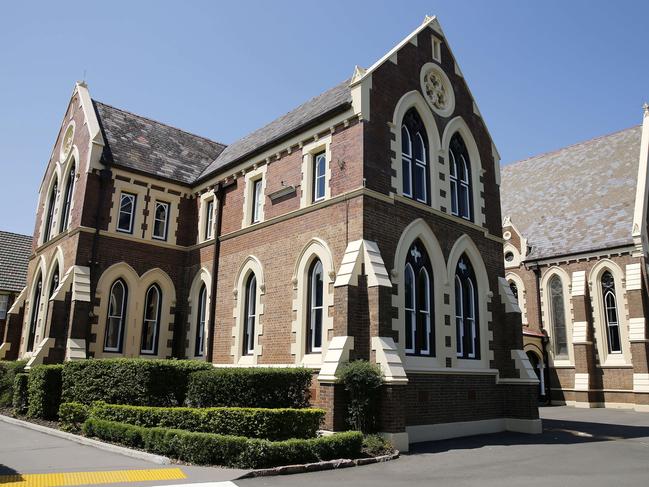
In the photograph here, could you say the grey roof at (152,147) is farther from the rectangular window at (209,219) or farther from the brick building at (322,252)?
the rectangular window at (209,219)

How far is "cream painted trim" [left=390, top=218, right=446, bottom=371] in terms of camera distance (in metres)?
15.2

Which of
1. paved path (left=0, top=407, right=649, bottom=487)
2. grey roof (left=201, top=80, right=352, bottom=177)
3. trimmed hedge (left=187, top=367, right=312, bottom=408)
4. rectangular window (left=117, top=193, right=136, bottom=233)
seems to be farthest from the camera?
rectangular window (left=117, top=193, right=136, bottom=233)

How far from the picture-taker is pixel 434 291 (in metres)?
16.8

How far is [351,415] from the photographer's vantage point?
1312 centimetres

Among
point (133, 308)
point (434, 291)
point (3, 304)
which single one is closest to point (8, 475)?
point (434, 291)

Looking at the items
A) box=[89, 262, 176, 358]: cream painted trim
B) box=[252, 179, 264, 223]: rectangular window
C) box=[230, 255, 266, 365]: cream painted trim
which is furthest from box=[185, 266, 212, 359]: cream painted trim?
box=[252, 179, 264, 223]: rectangular window

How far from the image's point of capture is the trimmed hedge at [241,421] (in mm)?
11258

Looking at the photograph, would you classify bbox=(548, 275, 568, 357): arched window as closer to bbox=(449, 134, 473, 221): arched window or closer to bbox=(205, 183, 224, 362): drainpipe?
bbox=(449, 134, 473, 221): arched window

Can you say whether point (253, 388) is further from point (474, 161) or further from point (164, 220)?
point (474, 161)

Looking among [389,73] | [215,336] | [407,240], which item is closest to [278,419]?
[407,240]

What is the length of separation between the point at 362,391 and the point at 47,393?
31.4 feet

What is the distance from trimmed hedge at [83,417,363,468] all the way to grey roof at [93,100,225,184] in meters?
13.1

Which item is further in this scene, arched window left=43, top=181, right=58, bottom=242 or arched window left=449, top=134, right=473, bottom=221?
arched window left=43, top=181, right=58, bottom=242

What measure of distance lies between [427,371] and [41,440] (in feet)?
32.8
